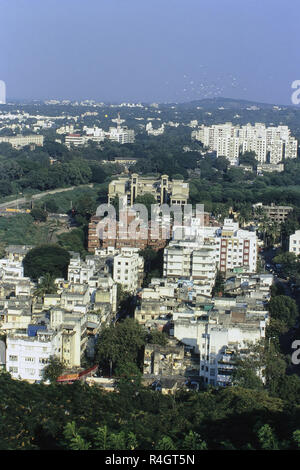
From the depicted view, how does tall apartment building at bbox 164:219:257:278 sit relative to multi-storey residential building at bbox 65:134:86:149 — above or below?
below

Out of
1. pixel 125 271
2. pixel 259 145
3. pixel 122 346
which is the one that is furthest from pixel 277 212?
pixel 259 145

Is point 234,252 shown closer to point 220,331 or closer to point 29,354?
point 220,331

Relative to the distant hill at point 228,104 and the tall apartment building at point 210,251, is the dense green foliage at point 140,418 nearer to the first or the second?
the tall apartment building at point 210,251

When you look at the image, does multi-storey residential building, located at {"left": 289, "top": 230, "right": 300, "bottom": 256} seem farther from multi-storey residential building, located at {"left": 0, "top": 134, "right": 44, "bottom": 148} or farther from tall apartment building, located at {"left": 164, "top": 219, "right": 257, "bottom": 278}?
multi-storey residential building, located at {"left": 0, "top": 134, "right": 44, "bottom": 148}

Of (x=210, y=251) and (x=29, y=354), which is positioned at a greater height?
(x=210, y=251)

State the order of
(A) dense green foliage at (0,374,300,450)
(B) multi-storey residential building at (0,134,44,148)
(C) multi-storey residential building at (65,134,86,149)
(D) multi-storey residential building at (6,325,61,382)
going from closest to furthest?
1. (A) dense green foliage at (0,374,300,450)
2. (D) multi-storey residential building at (6,325,61,382)
3. (B) multi-storey residential building at (0,134,44,148)
4. (C) multi-storey residential building at (65,134,86,149)

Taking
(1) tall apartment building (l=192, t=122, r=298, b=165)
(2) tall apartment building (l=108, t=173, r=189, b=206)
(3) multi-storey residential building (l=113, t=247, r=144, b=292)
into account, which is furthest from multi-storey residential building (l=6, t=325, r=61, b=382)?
(1) tall apartment building (l=192, t=122, r=298, b=165)

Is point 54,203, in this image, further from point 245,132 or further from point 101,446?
point 245,132

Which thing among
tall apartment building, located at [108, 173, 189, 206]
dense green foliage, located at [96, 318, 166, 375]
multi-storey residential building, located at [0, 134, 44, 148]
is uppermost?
multi-storey residential building, located at [0, 134, 44, 148]
